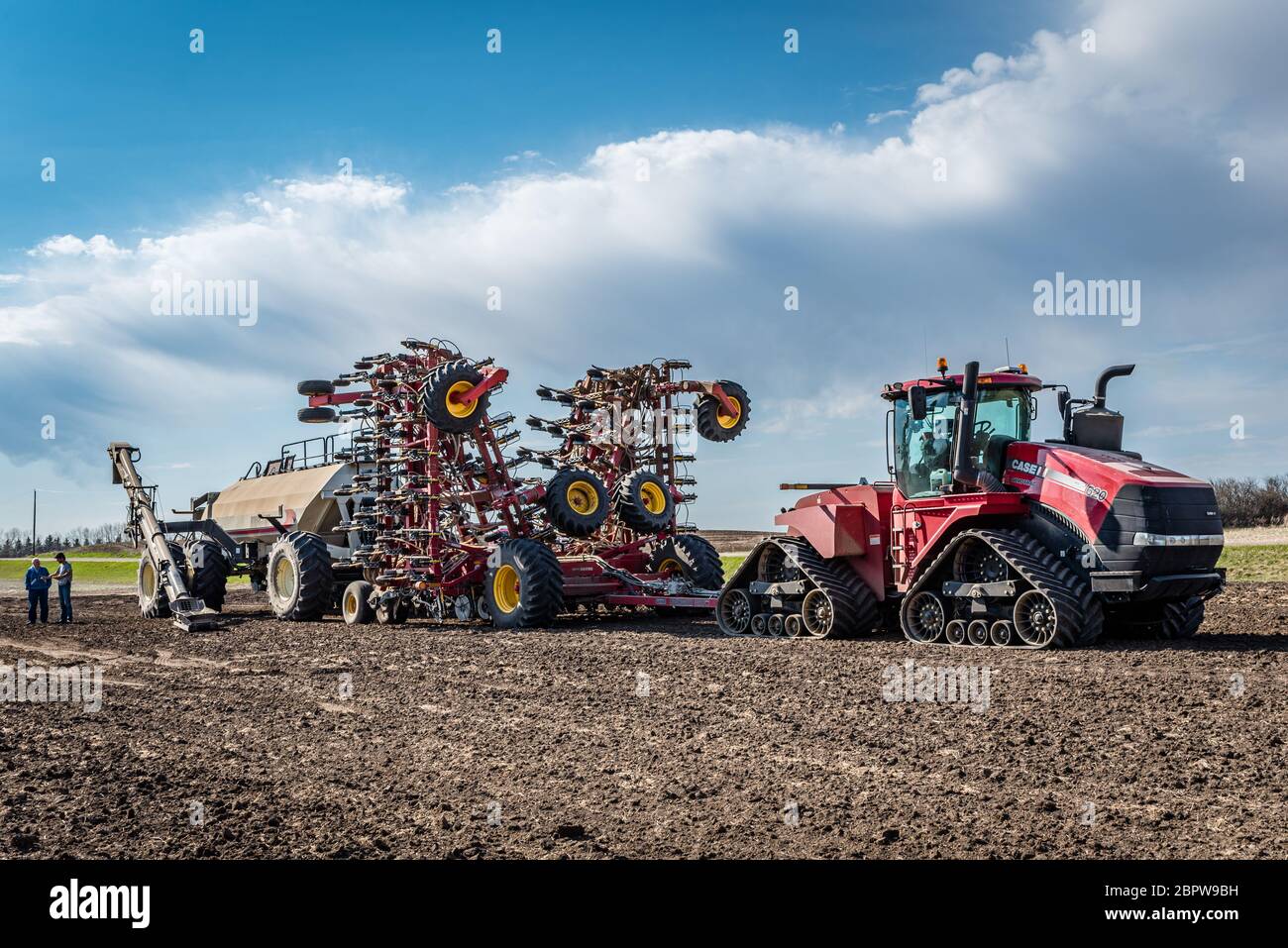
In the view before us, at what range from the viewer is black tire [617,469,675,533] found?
17656 mm

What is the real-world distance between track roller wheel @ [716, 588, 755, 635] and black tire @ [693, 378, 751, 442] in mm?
4616

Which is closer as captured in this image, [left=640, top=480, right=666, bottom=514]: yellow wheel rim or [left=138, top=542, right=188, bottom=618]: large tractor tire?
[left=640, top=480, right=666, bottom=514]: yellow wheel rim

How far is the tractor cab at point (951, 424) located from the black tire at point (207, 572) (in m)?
14.5

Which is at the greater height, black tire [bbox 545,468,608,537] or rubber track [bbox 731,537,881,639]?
black tire [bbox 545,468,608,537]

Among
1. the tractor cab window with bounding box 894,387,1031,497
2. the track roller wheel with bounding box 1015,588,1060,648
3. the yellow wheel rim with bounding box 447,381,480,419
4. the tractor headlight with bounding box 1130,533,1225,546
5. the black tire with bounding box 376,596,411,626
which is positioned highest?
the yellow wheel rim with bounding box 447,381,480,419

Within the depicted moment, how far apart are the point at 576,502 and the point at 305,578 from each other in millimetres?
5478

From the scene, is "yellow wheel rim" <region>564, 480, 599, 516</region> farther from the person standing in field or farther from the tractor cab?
the person standing in field

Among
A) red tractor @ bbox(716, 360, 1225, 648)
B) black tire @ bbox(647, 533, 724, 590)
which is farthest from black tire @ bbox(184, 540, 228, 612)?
red tractor @ bbox(716, 360, 1225, 648)

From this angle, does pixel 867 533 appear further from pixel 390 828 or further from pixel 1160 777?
pixel 390 828

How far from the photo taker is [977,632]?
12469 millimetres

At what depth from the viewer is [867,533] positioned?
14.3m

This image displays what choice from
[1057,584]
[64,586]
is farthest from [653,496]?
[64,586]

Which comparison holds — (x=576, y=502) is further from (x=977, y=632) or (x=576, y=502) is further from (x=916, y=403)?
(x=977, y=632)
